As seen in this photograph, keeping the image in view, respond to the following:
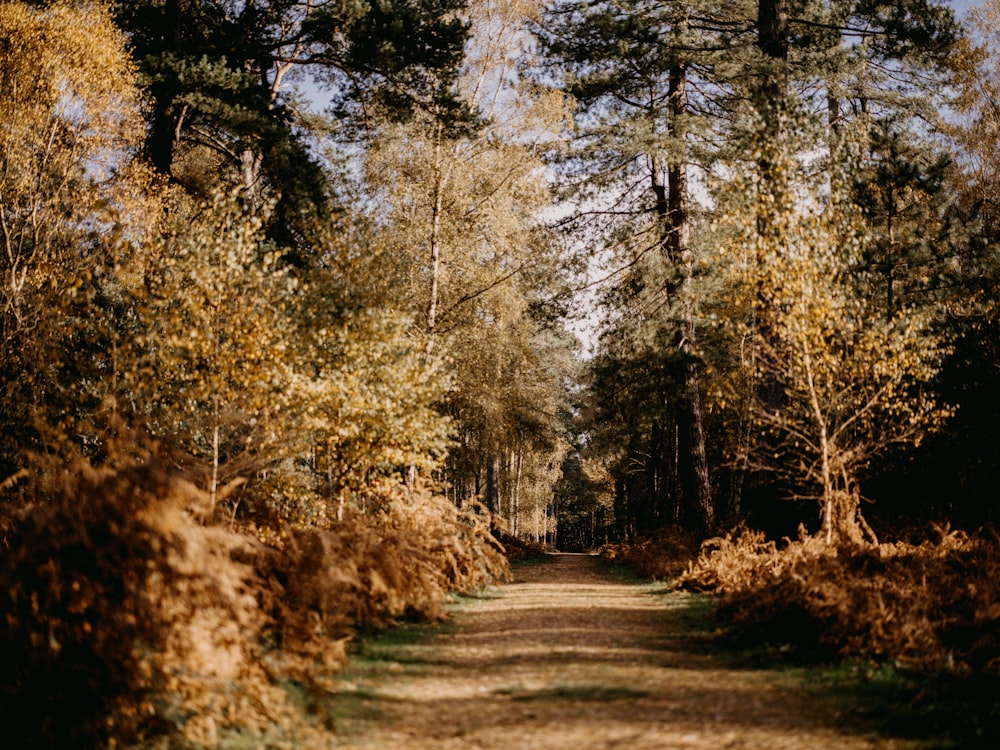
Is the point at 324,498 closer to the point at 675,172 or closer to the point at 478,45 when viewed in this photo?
the point at 675,172

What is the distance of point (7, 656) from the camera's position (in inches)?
167

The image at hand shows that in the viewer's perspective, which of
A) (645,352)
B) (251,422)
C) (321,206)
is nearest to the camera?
(251,422)

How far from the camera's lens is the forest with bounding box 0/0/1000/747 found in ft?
16.5

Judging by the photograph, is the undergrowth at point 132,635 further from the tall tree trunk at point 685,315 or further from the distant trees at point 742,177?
the tall tree trunk at point 685,315

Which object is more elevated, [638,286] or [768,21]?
[768,21]

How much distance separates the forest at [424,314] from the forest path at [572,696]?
622 mm

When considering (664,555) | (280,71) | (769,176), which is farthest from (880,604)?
(280,71)

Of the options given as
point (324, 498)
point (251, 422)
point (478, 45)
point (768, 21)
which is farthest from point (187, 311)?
point (478, 45)

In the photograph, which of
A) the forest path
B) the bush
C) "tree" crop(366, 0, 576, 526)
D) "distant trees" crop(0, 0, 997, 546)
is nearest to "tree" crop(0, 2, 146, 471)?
"distant trees" crop(0, 0, 997, 546)

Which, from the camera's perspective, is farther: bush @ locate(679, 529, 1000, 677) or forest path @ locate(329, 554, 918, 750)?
bush @ locate(679, 529, 1000, 677)

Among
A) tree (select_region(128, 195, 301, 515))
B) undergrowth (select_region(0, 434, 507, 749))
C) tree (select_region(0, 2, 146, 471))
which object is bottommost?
undergrowth (select_region(0, 434, 507, 749))

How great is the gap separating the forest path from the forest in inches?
24.5

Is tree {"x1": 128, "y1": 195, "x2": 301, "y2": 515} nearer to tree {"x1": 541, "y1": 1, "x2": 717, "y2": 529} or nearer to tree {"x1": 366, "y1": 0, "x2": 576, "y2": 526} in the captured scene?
tree {"x1": 366, "y1": 0, "x2": 576, "y2": 526}

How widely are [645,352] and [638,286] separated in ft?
5.15
